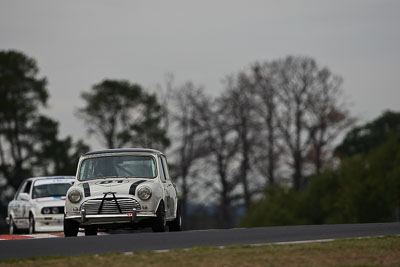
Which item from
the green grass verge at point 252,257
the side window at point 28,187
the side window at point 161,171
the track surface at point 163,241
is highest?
the side window at point 28,187

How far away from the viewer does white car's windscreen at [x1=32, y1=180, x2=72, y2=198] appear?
30.9 meters

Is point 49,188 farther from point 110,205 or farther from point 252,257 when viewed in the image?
point 252,257

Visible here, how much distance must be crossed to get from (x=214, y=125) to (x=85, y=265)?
201 ft

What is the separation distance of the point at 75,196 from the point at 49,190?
10.2m

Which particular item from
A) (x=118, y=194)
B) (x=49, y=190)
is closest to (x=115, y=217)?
(x=118, y=194)

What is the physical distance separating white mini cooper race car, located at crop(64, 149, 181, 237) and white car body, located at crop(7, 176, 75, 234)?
7.21 metres

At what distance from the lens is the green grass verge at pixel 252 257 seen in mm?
13695

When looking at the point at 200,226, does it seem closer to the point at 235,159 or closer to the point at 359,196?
the point at 235,159

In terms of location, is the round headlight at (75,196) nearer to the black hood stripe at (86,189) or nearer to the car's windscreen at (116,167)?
the black hood stripe at (86,189)

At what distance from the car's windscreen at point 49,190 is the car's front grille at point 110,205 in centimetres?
1028

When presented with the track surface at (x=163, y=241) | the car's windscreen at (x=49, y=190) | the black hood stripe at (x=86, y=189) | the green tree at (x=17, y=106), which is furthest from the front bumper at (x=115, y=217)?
the green tree at (x=17, y=106)

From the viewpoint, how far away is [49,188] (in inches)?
1224

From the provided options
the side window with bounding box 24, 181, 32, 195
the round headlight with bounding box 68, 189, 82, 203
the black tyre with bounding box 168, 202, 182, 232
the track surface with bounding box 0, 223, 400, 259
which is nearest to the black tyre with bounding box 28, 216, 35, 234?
Result: the side window with bounding box 24, 181, 32, 195

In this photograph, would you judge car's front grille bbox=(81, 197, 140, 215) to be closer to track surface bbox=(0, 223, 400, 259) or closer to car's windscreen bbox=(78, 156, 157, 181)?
car's windscreen bbox=(78, 156, 157, 181)
